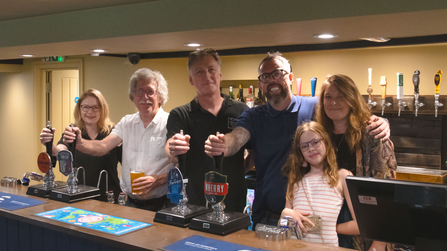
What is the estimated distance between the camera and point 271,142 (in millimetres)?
2363

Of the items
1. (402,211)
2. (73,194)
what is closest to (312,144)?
(402,211)

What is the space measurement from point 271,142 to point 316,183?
417 mm

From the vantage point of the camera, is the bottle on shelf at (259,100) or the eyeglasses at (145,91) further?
the bottle on shelf at (259,100)

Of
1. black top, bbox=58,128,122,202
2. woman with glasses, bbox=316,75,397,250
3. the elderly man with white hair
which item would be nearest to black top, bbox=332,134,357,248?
woman with glasses, bbox=316,75,397,250

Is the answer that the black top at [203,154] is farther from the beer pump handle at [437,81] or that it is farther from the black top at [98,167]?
the beer pump handle at [437,81]

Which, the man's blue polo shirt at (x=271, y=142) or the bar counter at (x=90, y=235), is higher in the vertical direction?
the man's blue polo shirt at (x=271, y=142)

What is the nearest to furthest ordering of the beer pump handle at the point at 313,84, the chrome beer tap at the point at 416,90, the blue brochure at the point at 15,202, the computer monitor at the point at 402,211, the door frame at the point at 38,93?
the computer monitor at the point at 402,211 < the blue brochure at the point at 15,202 < the chrome beer tap at the point at 416,90 < the beer pump handle at the point at 313,84 < the door frame at the point at 38,93

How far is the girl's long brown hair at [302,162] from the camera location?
203cm

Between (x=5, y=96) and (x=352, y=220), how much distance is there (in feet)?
22.2

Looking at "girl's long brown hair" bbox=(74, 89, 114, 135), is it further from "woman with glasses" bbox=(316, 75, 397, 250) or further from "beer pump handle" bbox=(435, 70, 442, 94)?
"beer pump handle" bbox=(435, 70, 442, 94)

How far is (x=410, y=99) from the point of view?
385cm

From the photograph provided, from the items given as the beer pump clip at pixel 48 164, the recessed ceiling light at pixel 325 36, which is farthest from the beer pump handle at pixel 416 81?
the beer pump clip at pixel 48 164

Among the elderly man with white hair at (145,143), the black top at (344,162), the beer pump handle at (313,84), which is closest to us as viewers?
the black top at (344,162)

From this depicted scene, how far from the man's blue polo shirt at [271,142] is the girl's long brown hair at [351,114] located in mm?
208
